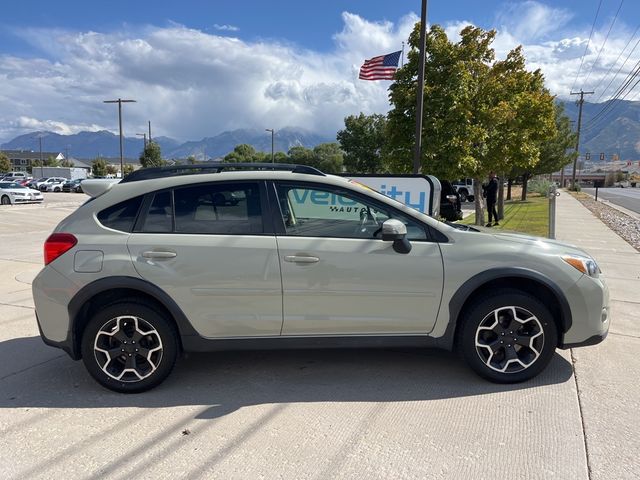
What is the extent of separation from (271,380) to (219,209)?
4.64 feet

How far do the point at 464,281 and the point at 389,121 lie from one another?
10.6m

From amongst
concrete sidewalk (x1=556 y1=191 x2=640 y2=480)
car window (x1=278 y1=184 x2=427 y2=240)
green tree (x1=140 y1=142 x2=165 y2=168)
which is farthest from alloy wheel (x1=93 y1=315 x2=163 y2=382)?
green tree (x1=140 y1=142 x2=165 y2=168)

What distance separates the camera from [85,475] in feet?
8.35

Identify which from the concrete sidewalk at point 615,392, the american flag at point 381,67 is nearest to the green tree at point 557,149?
the american flag at point 381,67

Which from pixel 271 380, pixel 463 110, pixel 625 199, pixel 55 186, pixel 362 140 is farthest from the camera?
pixel 362 140

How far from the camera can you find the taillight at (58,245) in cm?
346

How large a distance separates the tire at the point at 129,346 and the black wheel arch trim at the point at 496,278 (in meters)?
2.11

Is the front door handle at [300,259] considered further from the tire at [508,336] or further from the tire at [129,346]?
the tire at [508,336]

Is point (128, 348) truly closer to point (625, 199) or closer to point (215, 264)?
point (215, 264)

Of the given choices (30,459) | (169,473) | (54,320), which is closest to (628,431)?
(169,473)

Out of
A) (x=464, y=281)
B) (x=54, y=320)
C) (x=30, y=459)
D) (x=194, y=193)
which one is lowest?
(x=30, y=459)

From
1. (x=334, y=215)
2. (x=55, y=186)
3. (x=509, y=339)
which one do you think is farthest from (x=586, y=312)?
(x=55, y=186)

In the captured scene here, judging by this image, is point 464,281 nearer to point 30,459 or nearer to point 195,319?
point 195,319

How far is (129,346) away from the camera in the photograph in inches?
137
